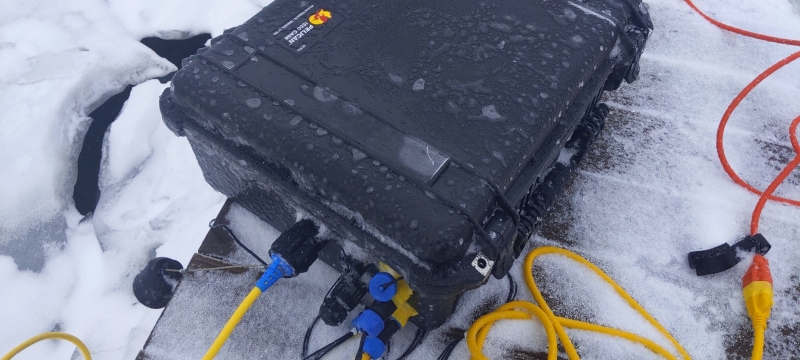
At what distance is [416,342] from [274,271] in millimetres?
340

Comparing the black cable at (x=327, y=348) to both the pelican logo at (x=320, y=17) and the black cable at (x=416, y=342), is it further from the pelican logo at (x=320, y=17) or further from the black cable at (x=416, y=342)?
the pelican logo at (x=320, y=17)

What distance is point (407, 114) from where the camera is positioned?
2.82ft

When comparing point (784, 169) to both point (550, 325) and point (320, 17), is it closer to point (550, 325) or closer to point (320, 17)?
point (550, 325)

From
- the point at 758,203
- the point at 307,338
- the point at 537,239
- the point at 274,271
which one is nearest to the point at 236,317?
the point at 274,271

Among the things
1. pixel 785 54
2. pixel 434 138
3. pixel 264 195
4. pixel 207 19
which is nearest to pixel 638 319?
pixel 434 138

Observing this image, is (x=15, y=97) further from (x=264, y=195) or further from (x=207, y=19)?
(x=264, y=195)

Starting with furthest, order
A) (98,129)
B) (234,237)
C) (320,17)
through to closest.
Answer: (98,129) → (234,237) → (320,17)

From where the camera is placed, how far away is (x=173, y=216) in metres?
1.59

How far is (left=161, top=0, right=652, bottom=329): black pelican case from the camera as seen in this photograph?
2.59ft

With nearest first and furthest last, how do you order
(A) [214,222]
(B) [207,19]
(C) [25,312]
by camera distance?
(A) [214,222] < (C) [25,312] < (B) [207,19]

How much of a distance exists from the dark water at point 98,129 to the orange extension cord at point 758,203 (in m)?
1.79

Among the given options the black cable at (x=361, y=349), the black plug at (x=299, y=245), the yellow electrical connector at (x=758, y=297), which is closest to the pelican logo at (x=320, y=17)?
the black plug at (x=299, y=245)

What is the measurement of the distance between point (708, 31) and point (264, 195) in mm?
1430

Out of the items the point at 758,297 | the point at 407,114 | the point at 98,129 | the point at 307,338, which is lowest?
the point at 98,129
